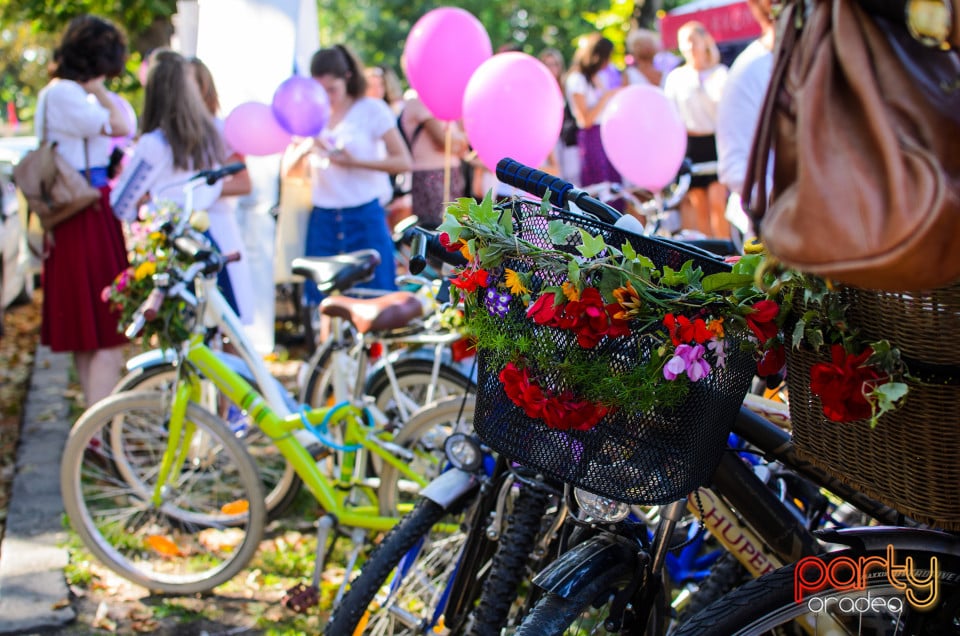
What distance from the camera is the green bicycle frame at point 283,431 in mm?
3656

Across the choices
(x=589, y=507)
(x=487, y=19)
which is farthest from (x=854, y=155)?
(x=487, y=19)

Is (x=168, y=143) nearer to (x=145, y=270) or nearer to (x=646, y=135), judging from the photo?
(x=145, y=270)

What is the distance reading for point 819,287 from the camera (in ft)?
5.43

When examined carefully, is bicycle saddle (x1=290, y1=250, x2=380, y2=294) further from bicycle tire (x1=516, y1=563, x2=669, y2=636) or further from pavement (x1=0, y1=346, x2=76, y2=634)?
bicycle tire (x1=516, y1=563, x2=669, y2=636)

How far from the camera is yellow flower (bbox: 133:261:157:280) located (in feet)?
12.3

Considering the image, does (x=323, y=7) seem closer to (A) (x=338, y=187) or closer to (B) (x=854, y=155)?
(A) (x=338, y=187)

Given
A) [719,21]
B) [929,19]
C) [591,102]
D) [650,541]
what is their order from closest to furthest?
1. [929,19]
2. [650,541]
3. [591,102]
4. [719,21]

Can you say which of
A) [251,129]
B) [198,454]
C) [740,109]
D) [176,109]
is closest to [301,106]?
[251,129]

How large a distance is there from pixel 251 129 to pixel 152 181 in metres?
0.74

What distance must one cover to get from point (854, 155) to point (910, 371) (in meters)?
0.49

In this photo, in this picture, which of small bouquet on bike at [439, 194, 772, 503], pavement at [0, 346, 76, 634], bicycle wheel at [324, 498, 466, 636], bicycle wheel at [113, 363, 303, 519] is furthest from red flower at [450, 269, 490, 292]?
pavement at [0, 346, 76, 634]

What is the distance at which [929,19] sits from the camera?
1226 mm

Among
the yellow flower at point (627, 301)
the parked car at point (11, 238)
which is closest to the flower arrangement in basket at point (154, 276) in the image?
the yellow flower at point (627, 301)

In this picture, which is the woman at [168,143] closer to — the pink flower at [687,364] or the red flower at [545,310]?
the red flower at [545,310]
